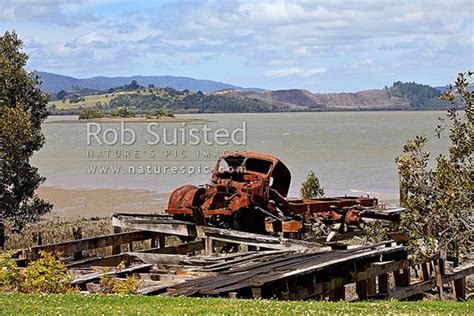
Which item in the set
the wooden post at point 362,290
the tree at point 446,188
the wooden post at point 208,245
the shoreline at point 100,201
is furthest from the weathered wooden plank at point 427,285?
the shoreline at point 100,201

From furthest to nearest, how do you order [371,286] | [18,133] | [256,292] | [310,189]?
[310,189] < [18,133] < [371,286] < [256,292]

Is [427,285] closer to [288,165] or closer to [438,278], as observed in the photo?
[438,278]

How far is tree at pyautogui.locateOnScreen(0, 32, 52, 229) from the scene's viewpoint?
84.3 ft

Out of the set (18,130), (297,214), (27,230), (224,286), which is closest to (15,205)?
(18,130)

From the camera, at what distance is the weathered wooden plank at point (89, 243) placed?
20.0 metres

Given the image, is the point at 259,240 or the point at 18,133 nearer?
the point at 259,240

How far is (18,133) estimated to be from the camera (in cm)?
2536

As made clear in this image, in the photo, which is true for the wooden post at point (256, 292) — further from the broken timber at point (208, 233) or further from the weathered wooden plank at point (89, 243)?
the weathered wooden plank at point (89, 243)

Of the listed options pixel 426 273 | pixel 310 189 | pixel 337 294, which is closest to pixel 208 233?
pixel 337 294

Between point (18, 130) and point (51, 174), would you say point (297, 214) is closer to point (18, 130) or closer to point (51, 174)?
point (18, 130)

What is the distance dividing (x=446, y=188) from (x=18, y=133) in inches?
569

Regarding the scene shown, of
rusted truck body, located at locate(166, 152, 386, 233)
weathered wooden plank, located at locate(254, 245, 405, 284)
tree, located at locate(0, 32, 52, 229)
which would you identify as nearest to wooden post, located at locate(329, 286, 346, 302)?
weathered wooden plank, located at locate(254, 245, 405, 284)

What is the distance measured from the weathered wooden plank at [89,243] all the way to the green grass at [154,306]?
5.58 m

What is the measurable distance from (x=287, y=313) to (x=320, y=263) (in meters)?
5.37
